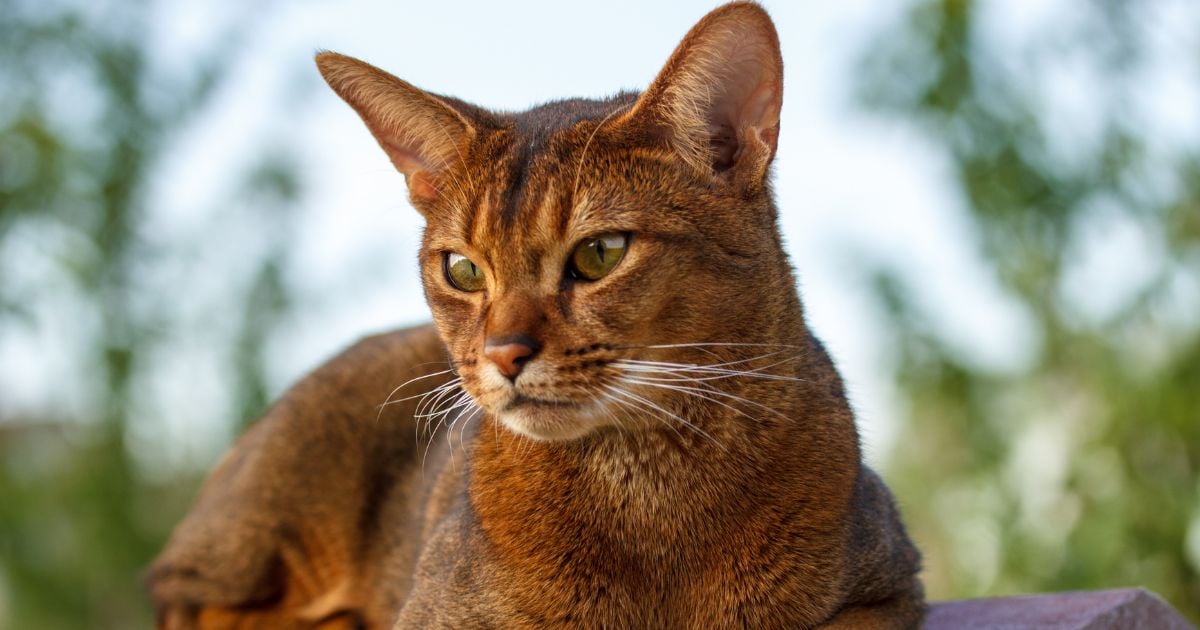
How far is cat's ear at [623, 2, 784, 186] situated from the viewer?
2545mm

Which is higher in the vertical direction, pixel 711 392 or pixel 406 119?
pixel 406 119

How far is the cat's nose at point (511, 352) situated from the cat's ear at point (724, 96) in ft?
1.84

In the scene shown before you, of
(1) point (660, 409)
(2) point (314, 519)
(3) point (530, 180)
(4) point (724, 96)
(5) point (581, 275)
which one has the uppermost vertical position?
(4) point (724, 96)

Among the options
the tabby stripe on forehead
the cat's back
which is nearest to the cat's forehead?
the tabby stripe on forehead

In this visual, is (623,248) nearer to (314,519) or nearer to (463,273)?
(463,273)

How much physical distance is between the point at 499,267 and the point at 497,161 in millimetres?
295

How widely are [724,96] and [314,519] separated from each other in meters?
1.93

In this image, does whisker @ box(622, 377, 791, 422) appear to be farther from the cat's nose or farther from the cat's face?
the cat's nose

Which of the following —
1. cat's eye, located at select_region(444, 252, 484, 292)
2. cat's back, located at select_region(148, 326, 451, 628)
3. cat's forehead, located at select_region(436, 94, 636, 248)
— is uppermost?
cat's forehead, located at select_region(436, 94, 636, 248)

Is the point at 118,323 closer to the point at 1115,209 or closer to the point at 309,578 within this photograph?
the point at 309,578

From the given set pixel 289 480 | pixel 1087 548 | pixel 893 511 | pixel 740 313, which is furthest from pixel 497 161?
pixel 1087 548

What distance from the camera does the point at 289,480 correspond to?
12.5 feet

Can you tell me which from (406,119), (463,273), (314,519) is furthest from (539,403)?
(314,519)

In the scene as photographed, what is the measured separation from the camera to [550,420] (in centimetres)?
239
